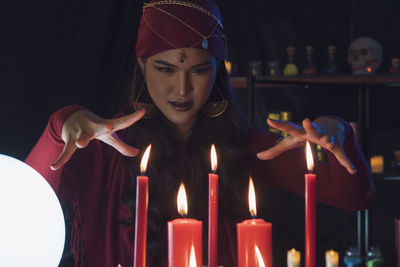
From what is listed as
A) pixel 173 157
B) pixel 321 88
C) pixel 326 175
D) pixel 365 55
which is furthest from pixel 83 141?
pixel 321 88

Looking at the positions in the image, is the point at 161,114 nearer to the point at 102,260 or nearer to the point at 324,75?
the point at 102,260

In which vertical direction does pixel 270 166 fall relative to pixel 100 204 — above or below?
above

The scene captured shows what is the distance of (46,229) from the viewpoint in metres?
0.79

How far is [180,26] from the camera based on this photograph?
1281 millimetres

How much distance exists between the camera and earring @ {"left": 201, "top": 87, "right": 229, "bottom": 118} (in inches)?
60.1

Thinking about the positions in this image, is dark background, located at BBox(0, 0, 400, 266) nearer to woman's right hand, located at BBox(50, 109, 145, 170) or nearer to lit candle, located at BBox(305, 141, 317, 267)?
woman's right hand, located at BBox(50, 109, 145, 170)

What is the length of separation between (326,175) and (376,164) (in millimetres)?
1302

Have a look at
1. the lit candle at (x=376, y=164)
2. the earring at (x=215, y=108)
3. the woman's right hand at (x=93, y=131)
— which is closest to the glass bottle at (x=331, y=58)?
the lit candle at (x=376, y=164)

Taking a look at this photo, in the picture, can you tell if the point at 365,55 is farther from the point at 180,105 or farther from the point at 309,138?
the point at 309,138

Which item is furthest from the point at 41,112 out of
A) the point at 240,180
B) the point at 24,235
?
the point at 24,235

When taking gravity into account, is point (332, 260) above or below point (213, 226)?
below

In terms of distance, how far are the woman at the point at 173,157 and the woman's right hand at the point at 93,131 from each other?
0.25m

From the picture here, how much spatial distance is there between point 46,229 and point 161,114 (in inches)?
30.2

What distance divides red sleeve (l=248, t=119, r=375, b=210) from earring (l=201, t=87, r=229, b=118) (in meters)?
0.22
